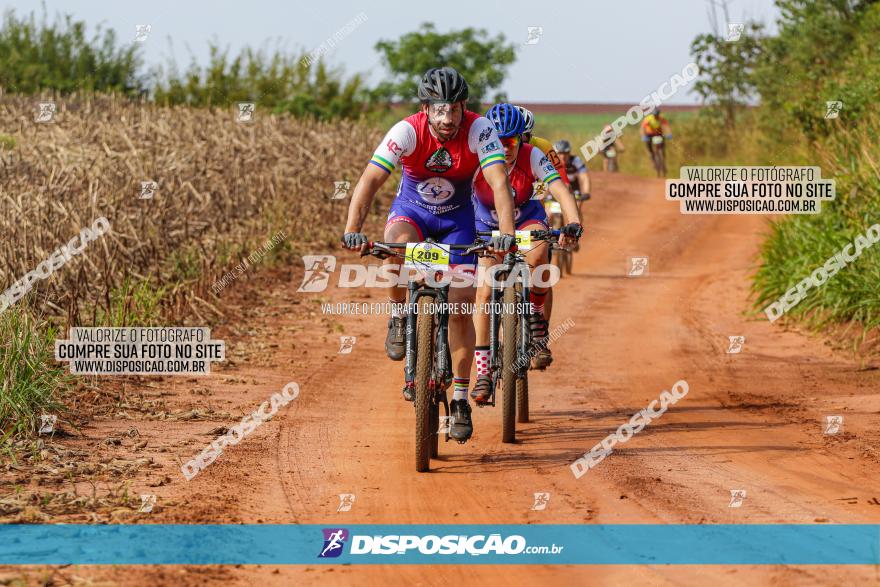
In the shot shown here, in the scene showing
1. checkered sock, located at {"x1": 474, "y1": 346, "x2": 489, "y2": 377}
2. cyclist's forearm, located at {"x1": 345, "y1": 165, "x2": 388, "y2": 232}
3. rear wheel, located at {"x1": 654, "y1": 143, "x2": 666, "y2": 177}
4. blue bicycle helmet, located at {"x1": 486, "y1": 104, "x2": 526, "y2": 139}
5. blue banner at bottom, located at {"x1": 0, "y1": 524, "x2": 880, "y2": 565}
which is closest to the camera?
blue banner at bottom, located at {"x1": 0, "y1": 524, "x2": 880, "y2": 565}

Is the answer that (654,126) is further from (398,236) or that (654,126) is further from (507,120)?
(398,236)

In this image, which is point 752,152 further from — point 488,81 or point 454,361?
point 454,361

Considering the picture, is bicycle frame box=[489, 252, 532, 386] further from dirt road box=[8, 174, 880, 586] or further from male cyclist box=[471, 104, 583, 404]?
dirt road box=[8, 174, 880, 586]

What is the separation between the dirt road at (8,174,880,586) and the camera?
22.8 feet

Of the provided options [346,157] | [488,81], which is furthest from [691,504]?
[488,81]

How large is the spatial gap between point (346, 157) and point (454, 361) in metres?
16.8

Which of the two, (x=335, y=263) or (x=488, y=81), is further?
(x=488, y=81)

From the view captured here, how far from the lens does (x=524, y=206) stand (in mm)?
Result: 10688

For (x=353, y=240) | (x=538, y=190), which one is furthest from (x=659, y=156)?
(x=353, y=240)

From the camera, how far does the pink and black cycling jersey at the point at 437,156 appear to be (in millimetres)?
8359

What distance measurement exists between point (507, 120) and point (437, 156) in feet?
5.33

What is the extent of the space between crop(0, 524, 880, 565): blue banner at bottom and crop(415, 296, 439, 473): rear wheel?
4.43 ft

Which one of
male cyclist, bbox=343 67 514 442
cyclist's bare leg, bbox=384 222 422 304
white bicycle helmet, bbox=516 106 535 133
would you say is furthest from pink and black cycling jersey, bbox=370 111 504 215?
white bicycle helmet, bbox=516 106 535 133

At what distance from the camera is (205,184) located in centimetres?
1722
